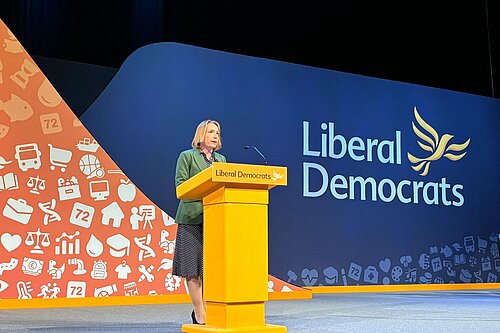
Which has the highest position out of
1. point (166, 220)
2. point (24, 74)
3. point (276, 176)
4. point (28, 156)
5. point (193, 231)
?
point (24, 74)

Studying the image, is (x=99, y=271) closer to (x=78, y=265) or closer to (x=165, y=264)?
(x=78, y=265)

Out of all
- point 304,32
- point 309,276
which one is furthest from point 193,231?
point 304,32

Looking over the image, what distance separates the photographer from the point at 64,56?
691 cm

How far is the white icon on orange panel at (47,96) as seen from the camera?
5.55 m

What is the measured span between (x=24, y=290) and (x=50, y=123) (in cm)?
132

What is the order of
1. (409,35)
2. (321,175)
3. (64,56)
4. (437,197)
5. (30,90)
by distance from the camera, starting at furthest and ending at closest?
1. (409,35)
2. (437,197)
3. (321,175)
4. (64,56)
5. (30,90)

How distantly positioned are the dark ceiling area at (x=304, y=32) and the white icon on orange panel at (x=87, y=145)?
1.54m

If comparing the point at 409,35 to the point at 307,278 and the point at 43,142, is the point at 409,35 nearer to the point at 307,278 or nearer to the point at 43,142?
the point at 307,278

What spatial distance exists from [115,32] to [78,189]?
2.24 meters

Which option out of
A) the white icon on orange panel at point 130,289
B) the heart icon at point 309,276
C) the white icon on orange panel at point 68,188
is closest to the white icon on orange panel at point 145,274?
the white icon on orange panel at point 130,289

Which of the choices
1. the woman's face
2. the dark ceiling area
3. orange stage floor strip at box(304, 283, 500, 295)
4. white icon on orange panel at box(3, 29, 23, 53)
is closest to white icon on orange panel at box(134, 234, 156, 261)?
white icon on orange panel at box(3, 29, 23, 53)

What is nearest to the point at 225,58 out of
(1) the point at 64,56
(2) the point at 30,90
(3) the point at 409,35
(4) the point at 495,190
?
(1) the point at 64,56

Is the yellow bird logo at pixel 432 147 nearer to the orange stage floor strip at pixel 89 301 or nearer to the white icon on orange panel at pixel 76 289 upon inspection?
the orange stage floor strip at pixel 89 301

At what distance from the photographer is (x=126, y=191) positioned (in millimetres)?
5844
